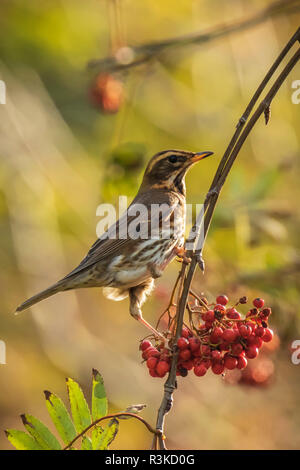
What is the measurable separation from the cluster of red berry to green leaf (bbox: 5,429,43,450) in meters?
0.76

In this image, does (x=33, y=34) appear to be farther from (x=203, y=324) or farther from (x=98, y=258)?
(x=203, y=324)

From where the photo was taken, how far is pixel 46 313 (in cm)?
727

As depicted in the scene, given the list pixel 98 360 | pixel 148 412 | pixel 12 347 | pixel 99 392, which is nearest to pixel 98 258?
pixel 99 392

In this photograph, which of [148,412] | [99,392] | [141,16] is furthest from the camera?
[141,16]

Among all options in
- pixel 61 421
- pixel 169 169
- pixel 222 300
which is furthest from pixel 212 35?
pixel 61 421

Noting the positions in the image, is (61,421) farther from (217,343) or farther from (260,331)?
(260,331)

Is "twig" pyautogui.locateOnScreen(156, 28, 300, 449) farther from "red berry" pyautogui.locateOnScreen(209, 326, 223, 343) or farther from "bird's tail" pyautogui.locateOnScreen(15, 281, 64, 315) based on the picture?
"bird's tail" pyautogui.locateOnScreen(15, 281, 64, 315)

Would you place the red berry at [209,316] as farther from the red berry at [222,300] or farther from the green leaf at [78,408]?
the green leaf at [78,408]

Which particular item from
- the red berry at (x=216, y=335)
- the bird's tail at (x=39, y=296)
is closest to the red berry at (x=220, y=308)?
the red berry at (x=216, y=335)

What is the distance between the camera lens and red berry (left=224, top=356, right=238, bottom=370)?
3.39 m

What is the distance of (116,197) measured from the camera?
20.2 feet

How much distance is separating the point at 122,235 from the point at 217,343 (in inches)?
84.2

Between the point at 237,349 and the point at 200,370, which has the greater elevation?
the point at 237,349
